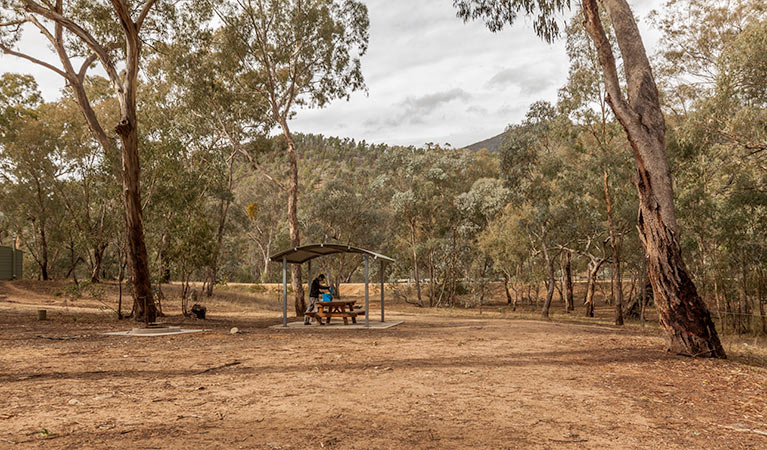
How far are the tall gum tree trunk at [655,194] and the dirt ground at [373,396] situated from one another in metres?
0.64

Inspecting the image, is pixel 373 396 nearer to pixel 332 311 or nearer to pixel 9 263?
pixel 332 311

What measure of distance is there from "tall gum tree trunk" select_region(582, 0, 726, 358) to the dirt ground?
637 mm

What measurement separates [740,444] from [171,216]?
58.0 ft

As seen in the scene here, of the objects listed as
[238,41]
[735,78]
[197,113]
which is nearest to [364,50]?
[238,41]

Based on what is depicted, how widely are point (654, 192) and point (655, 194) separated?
0.04m

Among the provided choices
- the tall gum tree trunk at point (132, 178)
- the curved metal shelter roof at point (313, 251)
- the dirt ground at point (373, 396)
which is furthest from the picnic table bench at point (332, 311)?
the tall gum tree trunk at point (132, 178)

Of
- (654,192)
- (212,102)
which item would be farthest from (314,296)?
(212,102)

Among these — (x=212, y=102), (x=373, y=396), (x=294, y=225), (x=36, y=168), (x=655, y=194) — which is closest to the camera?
(x=373, y=396)

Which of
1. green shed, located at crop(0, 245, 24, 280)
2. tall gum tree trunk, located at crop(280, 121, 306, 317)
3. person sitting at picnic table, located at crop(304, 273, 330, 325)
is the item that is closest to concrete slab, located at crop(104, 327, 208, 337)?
person sitting at picnic table, located at crop(304, 273, 330, 325)

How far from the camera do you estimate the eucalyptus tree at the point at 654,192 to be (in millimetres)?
9062

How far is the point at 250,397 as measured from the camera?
6.04 m

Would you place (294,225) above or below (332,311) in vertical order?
above

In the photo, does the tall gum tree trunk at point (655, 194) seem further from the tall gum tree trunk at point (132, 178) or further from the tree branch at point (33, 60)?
the tree branch at point (33, 60)

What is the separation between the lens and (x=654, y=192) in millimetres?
9414
